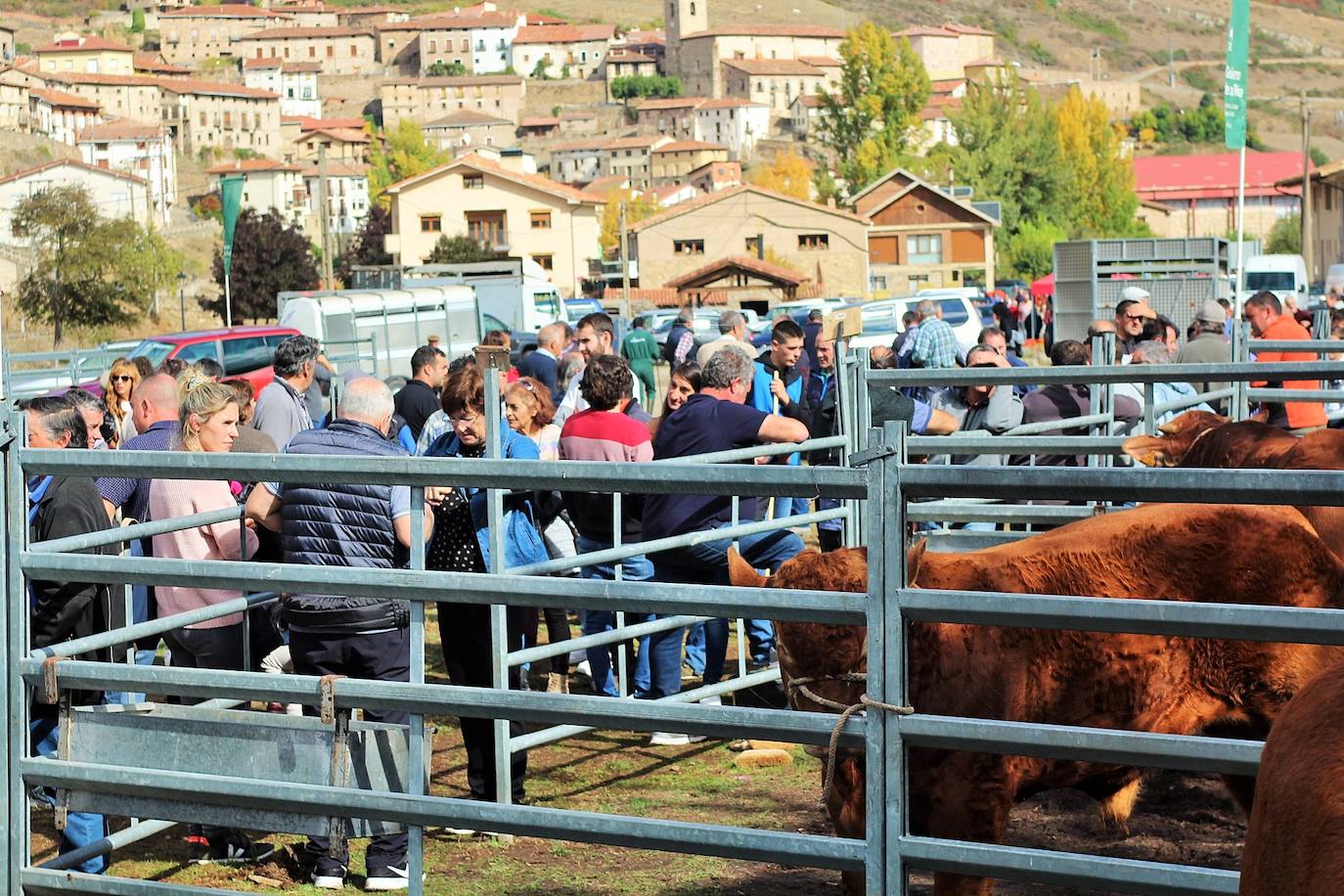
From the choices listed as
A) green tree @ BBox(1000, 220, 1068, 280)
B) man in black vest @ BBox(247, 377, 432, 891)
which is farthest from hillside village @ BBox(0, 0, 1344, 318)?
man in black vest @ BBox(247, 377, 432, 891)

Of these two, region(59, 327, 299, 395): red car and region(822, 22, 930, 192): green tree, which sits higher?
region(822, 22, 930, 192): green tree

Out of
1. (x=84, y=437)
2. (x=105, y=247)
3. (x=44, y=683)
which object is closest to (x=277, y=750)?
(x=44, y=683)

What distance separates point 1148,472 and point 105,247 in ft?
216

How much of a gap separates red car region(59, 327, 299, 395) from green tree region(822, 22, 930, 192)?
249 ft

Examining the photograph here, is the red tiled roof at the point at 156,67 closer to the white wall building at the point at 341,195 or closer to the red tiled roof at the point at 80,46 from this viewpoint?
the red tiled roof at the point at 80,46

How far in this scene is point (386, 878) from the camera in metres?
6.33

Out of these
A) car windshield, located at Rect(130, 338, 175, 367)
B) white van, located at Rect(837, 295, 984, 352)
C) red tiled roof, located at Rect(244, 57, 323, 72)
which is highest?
red tiled roof, located at Rect(244, 57, 323, 72)

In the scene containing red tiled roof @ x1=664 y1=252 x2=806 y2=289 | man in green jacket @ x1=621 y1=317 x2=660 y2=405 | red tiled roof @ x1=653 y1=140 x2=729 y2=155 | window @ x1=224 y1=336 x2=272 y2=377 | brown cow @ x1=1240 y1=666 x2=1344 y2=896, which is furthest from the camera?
red tiled roof @ x1=653 y1=140 x2=729 y2=155

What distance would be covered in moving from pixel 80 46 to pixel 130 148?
42.3 meters

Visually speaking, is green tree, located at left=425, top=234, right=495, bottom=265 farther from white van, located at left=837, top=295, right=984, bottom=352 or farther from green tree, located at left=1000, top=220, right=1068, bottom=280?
white van, located at left=837, top=295, right=984, bottom=352

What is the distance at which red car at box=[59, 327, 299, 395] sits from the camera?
80.7 ft

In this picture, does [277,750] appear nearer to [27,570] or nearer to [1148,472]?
[27,570]

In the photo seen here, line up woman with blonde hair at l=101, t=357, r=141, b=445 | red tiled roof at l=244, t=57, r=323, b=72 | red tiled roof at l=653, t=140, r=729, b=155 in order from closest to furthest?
1. woman with blonde hair at l=101, t=357, r=141, b=445
2. red tiled roof at l=653, t=140, r=729, b=155
3. red tiled roof at l=244, t=57, r=323, b=72

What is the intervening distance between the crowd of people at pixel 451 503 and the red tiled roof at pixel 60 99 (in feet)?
514
